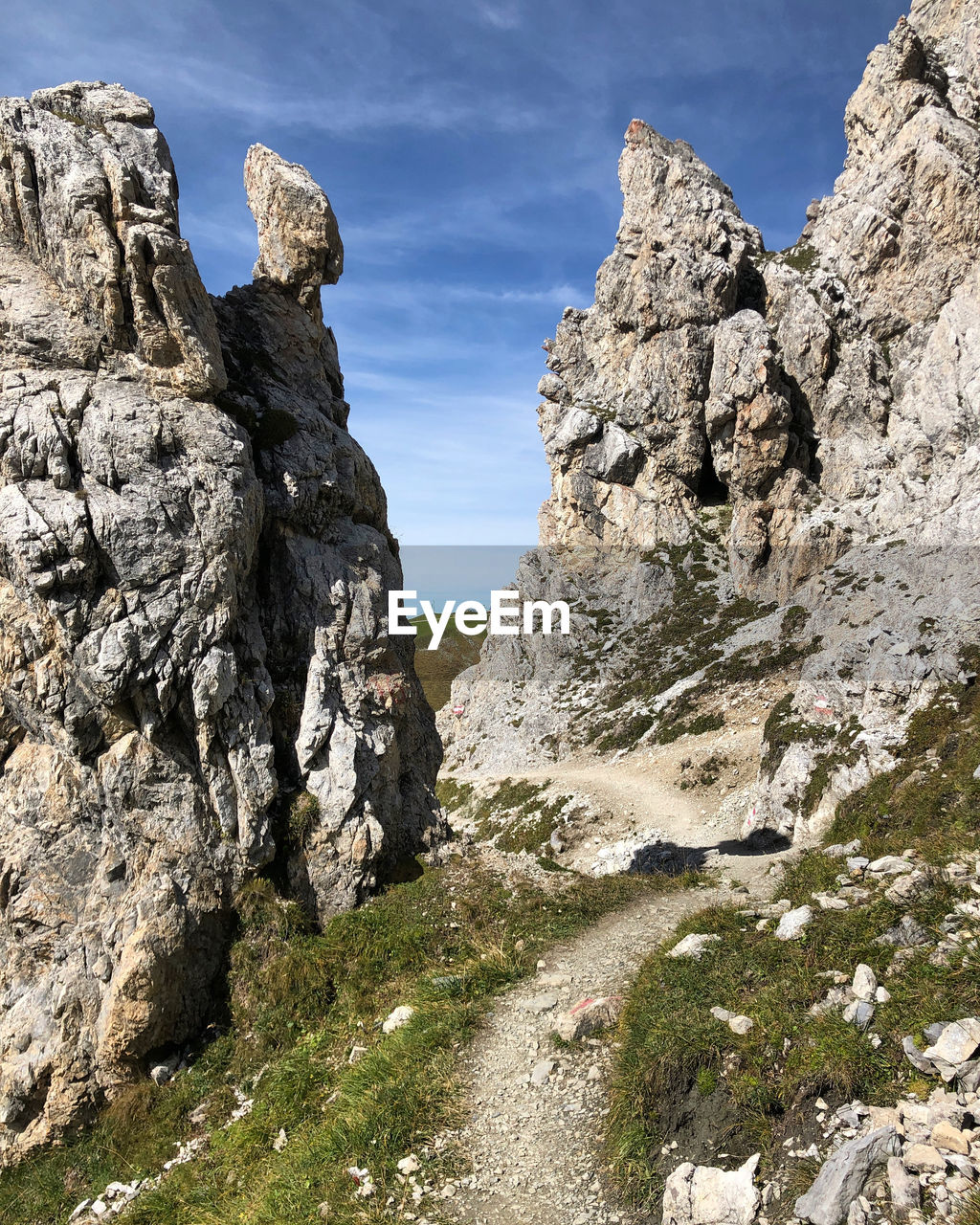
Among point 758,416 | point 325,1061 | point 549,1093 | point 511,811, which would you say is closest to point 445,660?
point 758,416

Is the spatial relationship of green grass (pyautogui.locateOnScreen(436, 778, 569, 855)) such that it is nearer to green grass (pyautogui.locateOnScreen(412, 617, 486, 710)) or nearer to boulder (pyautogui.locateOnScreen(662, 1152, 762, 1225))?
boulder (pyautogui.locateOnScreen(662, 1152, 762, 1225))

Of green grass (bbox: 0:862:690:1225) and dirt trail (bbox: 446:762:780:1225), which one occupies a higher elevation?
dirt trail (bbox: 446:762:780:1225)

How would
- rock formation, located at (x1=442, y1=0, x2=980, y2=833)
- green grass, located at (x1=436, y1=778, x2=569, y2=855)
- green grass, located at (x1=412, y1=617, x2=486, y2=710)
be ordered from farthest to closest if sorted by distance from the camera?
green grass, located at (x1=412, y1=617, x2=486, y2=710), rock formation, located at (x1=442, y1=0, x2=980, y2=833), green grass, located at (x1=436, y1=778, x2=569, y2=855)

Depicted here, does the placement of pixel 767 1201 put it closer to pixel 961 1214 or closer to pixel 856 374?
pixel 961 1214

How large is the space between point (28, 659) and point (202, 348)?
735 cm

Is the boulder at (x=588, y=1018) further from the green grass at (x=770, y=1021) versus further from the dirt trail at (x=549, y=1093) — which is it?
the green grass at (x=770, y=1021)

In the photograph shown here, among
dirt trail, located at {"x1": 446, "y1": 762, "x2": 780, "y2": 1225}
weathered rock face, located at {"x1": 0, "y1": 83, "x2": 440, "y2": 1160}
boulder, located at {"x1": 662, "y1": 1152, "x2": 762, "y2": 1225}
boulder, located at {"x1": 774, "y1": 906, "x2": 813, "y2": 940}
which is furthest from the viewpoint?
weathered rock face, located at {"x1": 0, "y1": 83, "x2": 440, "y2": 1160}

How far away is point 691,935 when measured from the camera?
10617mm

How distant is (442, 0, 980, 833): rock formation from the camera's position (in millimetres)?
47906

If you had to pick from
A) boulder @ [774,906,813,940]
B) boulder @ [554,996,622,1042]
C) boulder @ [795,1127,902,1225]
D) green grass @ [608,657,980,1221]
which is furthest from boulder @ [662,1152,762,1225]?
boulder @ [774,906,813,940]

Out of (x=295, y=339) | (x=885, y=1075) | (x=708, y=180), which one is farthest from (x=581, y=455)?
(x=885, y=1075)

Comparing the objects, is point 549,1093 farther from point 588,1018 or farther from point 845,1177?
point 845,1177

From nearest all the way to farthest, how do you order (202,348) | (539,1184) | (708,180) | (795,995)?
(539,1184)
(795,995)
(202,348)
(708,180)

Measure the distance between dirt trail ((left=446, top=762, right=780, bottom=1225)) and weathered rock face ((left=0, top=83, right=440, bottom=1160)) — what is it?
5337 mm
